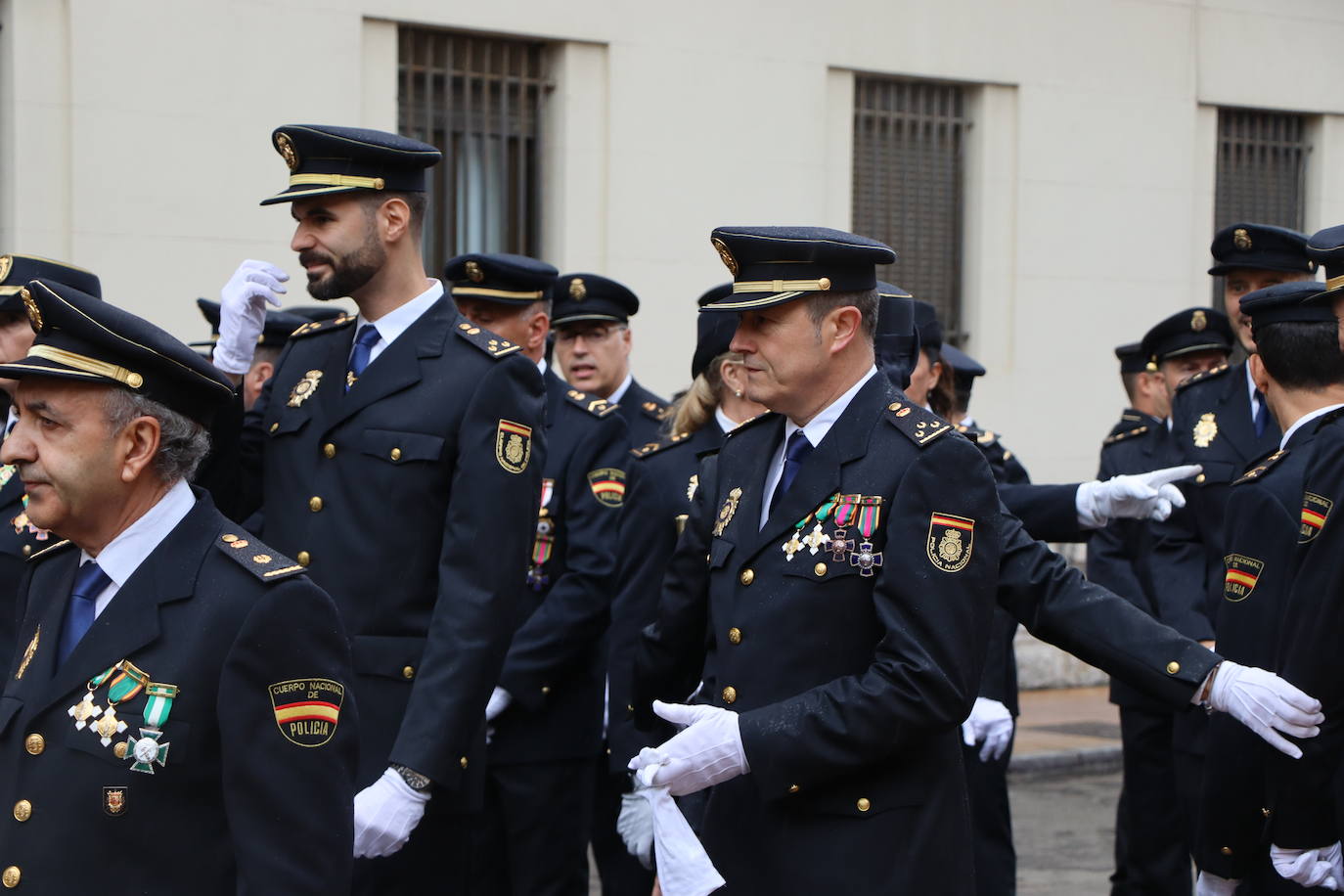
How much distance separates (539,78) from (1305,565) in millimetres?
7637

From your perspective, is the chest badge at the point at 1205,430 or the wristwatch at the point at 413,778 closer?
the wristwatch at the point at 413,778

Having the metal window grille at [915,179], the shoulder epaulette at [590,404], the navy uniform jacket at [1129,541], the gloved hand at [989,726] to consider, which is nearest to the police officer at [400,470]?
the shoulder epaulette at [590,404]

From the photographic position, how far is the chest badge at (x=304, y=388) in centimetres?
439

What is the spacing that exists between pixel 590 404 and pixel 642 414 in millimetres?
1082

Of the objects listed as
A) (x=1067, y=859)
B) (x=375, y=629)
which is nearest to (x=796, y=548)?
(x=375, y=629)

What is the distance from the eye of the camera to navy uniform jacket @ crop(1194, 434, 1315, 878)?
14.3 feet

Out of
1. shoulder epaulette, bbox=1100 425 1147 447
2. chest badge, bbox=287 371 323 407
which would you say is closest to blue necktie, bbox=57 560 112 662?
chest badge, bbox=287 371 323 407

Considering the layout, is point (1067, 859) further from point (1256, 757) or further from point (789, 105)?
point (789, 105)

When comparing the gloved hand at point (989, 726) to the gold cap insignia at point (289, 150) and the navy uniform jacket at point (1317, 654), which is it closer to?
the navy uniform jacket at point (1317, 654)

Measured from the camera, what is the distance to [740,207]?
448 inches

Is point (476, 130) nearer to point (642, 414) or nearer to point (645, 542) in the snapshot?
point (642, 414)

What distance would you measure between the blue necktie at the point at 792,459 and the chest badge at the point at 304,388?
1.34 m

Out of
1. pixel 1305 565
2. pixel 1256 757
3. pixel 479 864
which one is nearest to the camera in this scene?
→ pixel 1305 565

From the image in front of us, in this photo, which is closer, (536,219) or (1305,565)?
(1305,565)
